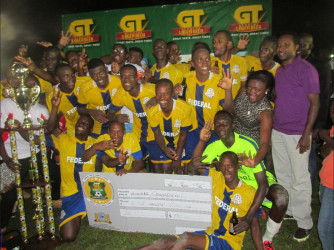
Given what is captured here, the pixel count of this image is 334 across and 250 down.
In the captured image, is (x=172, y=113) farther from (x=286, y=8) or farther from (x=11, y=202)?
(x=286, y=8)

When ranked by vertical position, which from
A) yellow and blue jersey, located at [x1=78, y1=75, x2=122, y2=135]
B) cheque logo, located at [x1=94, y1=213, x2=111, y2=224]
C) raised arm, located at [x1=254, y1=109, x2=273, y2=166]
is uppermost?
yellow and blue jersey, located at [x1=78, y1=75, x2=122, y2=135]

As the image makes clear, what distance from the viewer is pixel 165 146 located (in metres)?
4.59

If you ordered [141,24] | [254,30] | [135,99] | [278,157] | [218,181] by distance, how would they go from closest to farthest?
1. [218,181]
2. [278,157]
3. [135,99]
4. [254,30]
5. [141,24]

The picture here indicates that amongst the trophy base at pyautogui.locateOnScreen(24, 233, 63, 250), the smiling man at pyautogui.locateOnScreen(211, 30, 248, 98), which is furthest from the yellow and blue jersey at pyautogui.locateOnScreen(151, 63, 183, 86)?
the trophy base at pyautogui.locateOnScreen(24, 233, 63, 250)

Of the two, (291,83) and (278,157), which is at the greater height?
(291,83)

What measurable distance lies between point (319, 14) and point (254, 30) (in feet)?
36.3

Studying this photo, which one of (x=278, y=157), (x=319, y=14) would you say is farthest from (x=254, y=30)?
(x=319, y=14)

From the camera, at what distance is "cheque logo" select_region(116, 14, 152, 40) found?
9.68 meters

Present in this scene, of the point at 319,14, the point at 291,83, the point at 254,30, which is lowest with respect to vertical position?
the point at 291,83

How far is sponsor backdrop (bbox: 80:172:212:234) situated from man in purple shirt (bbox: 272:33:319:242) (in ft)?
4.11

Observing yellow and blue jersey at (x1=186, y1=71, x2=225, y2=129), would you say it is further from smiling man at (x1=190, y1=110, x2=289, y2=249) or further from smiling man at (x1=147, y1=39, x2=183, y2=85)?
smiling man at (x1=147, y1=39, x2=183, y2=85)

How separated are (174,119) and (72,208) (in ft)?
6.82

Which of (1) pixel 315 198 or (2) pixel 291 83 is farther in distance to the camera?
(1) pixel 315 198

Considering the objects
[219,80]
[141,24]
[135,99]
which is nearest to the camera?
[219,80]
